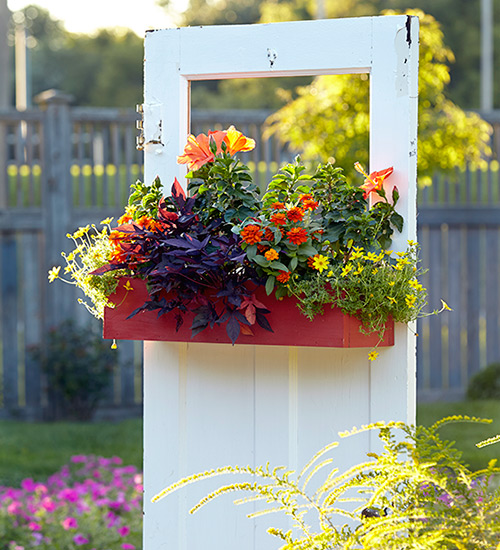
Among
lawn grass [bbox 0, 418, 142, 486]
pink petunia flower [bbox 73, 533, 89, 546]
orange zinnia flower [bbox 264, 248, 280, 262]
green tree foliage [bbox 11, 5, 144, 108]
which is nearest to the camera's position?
orange zinnia flower [bbox 264, 248, 280, 262]

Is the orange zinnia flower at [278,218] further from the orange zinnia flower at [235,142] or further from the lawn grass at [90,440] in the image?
the lawn grass at [90,440]

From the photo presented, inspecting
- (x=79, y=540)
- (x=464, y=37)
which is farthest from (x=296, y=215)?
(x=464, y=37)

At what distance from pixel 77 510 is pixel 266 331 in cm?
191

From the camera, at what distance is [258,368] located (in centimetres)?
165

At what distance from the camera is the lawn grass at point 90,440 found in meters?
3.89

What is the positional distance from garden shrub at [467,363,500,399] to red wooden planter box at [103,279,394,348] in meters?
3.86

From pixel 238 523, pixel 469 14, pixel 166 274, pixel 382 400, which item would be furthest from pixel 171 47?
pixel 469 14

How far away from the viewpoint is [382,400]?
158 centimetres

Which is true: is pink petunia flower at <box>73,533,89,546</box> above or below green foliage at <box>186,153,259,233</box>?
below

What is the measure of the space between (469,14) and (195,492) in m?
18.9

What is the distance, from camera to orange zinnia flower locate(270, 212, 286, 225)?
1.49m

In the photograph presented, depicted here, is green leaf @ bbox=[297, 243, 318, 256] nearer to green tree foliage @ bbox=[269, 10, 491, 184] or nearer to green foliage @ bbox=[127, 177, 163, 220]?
green foliage @ bbox=[127, 177, 163, 220]

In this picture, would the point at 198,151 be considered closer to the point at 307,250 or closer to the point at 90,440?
the point at 307,250

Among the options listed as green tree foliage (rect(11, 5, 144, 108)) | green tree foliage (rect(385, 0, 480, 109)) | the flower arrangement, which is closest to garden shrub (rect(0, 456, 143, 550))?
the flower arrangement
